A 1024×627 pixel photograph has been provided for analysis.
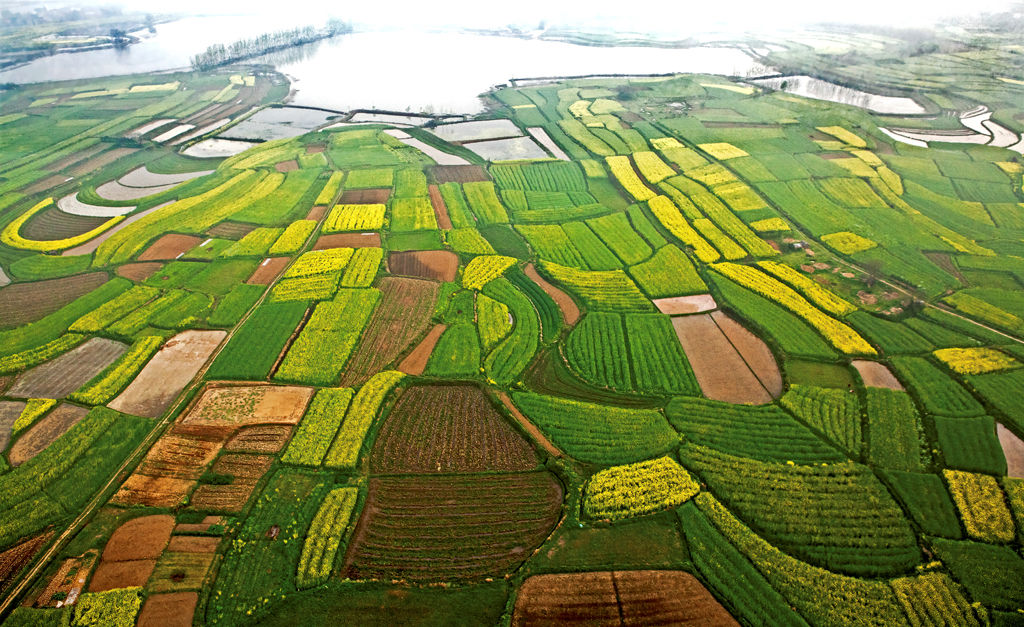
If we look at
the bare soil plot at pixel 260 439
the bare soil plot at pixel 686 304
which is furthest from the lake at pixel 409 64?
the bare soil plot at pixel 260 439

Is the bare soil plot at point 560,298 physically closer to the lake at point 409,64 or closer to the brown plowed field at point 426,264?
the brown plowed field at point 426,264

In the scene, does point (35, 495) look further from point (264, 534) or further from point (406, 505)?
point (406, 505)

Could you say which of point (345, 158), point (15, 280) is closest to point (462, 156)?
point (345, 158)

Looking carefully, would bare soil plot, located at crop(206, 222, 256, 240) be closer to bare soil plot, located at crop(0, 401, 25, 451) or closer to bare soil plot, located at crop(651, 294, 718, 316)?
bare soil plot, located at crop(0, 401, 25, 451)

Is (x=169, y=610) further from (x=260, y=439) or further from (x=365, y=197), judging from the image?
(x=365, y=197)

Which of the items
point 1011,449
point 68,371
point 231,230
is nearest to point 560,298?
point 1011,449

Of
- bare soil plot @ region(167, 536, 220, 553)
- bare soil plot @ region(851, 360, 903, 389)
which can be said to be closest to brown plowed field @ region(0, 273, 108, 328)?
bare soil plot @ region(167, 536, 220, 553)
